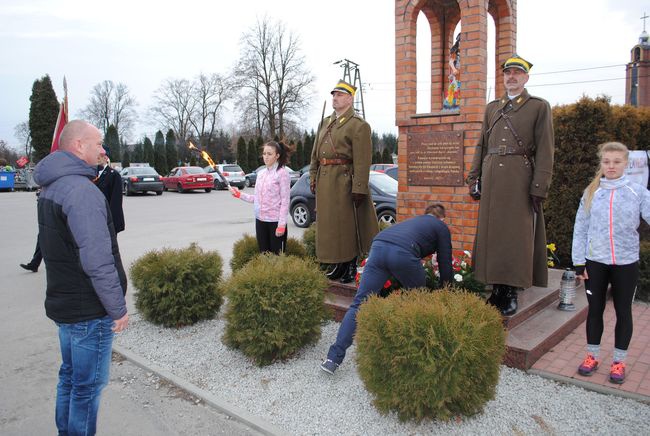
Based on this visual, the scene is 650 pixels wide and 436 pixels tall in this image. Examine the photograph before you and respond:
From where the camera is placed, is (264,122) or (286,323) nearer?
(286,323)

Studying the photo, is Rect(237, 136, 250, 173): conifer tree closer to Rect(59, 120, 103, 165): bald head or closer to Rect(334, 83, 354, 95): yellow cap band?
Rect(334, 83, 354, 95): yellow cap band

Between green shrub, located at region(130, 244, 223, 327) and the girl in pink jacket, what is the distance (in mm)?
661

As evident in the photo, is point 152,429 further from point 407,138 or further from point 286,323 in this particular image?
point 407,138

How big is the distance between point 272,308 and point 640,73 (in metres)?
48.5

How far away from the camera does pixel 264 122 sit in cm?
4459

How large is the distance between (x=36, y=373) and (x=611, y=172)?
4.74 m

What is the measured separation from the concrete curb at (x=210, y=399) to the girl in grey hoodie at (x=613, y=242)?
2328 millimetres

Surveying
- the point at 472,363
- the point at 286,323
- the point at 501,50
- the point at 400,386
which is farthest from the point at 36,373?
the point at 501,50

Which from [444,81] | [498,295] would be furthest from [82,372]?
[444,81]

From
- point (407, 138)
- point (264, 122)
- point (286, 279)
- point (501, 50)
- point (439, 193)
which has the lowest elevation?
point (286, 279)

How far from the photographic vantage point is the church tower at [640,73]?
137ft

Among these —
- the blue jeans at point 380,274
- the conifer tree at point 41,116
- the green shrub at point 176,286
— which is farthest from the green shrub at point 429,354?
the conifer tree at point 41,116

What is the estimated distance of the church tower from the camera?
1649 inches

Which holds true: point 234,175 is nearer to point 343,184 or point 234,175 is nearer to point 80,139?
point 343,184
